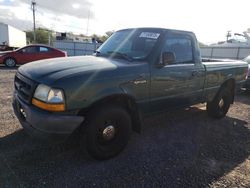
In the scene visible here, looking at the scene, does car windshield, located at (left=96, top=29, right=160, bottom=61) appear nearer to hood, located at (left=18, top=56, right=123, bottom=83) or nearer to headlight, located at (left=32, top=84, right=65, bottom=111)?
hood, located at (left=18, top=56, right=123, bottom=83)

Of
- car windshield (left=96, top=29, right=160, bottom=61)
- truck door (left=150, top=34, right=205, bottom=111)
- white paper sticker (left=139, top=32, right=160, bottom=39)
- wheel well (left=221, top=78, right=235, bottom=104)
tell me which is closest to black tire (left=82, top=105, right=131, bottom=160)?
truck door (left=150, top=34, right=205, bottom=111)

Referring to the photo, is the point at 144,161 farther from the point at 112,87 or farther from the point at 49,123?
the point at 49,123

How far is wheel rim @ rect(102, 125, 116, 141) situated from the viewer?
357 centimetres

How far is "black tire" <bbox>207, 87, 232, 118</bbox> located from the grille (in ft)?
13.5

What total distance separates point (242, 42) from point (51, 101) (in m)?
31.6

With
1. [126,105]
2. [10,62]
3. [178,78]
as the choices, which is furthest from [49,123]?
[10,62]

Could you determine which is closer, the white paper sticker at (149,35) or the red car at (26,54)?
the white paper sticker at (149,35)

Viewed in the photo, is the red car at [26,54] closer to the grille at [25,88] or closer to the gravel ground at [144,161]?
the gravel ground at [144,161]

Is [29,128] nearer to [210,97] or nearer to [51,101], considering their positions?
[51,101]

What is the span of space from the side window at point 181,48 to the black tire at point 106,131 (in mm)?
1489

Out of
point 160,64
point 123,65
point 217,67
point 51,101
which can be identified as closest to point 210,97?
point 217,67

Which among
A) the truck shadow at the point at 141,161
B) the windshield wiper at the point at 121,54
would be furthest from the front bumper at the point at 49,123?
the windshield wiper at the point at 121,54

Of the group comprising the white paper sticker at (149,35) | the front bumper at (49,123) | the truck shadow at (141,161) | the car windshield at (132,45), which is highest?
the white paper sticker at (149,35)

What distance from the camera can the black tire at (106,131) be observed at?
3.35m
